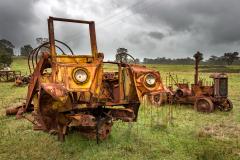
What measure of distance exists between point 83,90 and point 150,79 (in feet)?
5.30

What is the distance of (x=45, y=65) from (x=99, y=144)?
7.58 feet

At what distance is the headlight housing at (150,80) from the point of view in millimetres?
7845

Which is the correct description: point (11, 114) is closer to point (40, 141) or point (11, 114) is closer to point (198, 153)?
point (40, 141)

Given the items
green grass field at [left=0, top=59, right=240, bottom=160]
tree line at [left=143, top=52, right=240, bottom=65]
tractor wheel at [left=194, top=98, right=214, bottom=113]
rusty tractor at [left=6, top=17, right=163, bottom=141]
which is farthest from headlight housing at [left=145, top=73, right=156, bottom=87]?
tree line at [left=143, top=52, right=240, bottom=65]

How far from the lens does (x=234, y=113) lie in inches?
560

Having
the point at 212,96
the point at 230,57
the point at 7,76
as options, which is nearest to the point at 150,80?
the point at 212,96

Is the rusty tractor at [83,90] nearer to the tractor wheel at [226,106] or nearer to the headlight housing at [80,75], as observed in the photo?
the headlight housing at [80,75]

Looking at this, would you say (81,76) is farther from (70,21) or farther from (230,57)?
(230,57)

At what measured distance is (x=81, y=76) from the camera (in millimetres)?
7363

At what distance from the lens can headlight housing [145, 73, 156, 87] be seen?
25.7ft

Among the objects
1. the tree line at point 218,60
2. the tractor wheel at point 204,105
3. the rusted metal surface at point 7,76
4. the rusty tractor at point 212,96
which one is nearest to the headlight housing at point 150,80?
the rusty tractor at point 212,96

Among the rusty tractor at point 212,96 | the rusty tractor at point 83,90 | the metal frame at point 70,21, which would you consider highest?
the metal frame at point 70,21

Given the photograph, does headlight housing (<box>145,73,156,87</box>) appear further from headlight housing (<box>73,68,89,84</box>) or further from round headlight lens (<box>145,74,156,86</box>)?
headlight housing (<box>73,68,89,84</box>)

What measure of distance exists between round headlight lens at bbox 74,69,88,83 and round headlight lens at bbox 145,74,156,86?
1415mm
